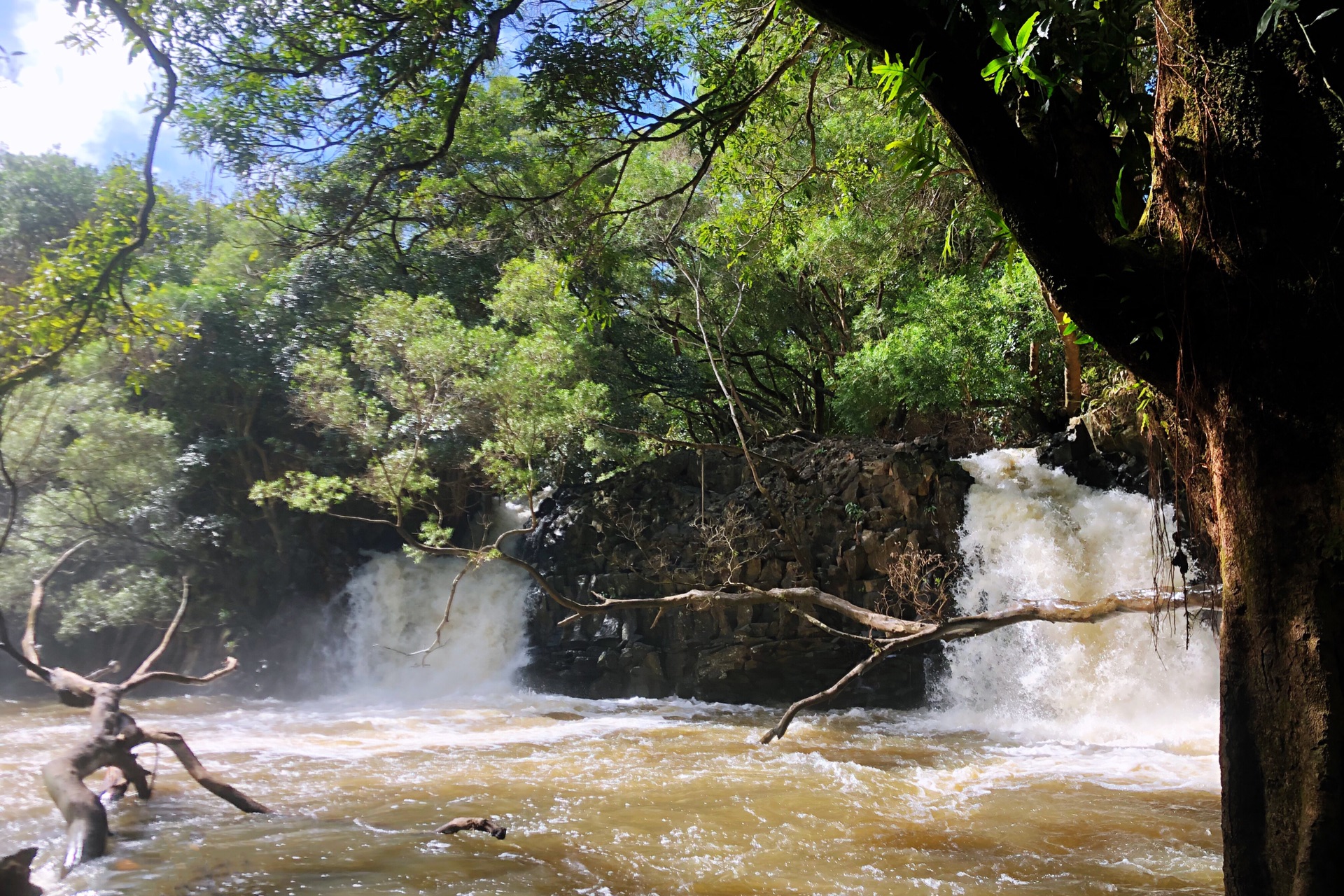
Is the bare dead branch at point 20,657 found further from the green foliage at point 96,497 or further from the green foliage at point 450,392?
the green foliage at point 96,497

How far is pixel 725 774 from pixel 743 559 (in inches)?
194

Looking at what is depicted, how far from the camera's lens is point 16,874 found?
3.12m

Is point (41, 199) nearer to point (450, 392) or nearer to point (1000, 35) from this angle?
point (450, 392)

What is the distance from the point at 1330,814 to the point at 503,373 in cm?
1054

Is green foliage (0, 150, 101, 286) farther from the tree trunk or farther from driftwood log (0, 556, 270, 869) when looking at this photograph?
the tree trunk

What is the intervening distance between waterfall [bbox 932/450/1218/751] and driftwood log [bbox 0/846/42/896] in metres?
9.08

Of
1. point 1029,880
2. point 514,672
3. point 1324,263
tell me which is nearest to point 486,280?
point 514,672

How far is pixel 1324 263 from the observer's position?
2.06 m

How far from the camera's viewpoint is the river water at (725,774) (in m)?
4.70

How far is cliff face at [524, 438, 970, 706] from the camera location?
11523 mm

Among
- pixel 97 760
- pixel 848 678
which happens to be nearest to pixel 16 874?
pixel 97 760

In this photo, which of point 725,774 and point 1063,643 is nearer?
point 725,774

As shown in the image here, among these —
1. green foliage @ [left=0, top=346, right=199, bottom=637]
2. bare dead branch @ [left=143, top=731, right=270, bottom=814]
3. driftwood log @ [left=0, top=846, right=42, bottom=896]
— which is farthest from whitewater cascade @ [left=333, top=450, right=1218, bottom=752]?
driftwood log @ [left=0, top=846, right=42, bottom=896]

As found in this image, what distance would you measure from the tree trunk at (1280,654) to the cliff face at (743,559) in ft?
27.4
